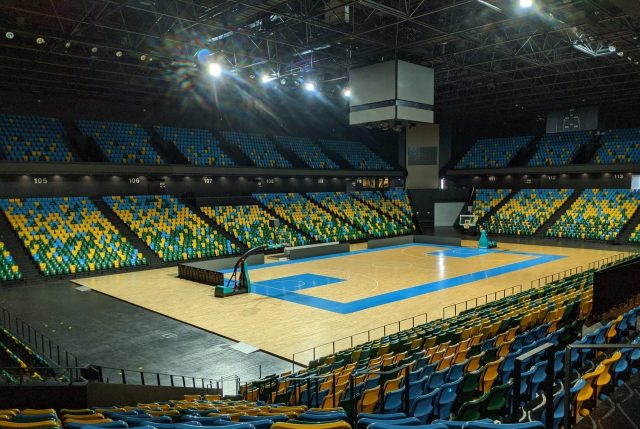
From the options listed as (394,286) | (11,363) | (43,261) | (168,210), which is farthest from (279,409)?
(168,210)

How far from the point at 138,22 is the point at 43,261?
525 inches

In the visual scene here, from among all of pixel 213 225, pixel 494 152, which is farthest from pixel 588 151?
pixel 213 225

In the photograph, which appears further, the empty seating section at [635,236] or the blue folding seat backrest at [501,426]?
the empty seating section at [635,236]

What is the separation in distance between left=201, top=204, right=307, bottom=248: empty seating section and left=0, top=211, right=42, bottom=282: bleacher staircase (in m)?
12.0

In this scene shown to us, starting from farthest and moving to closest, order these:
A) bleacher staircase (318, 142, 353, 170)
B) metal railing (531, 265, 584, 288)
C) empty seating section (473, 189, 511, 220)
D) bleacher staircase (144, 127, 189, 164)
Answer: empty seating section (473, 189, 511, 220) → bleacher staircase (318, 142, 353, 170) → bleacher staircase (144, 127, 189, 164) → metal railing (531, 265, 584, 288)

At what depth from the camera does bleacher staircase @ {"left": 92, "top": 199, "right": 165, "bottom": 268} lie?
28.1 m

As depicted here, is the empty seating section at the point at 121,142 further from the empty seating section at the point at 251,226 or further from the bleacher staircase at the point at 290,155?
the bleacher staircase at the point at 290,155

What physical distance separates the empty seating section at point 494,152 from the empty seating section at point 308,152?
14.2 metres

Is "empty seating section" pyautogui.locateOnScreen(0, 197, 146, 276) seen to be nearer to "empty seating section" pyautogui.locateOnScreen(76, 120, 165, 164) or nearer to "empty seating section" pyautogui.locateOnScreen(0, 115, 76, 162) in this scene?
"empty seating section" pyautogui.locateOnScreen(0, 115, 76, 162)

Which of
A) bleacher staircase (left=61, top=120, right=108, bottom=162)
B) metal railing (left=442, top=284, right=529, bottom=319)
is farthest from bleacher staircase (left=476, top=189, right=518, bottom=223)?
bleacher staircase (left=61, top=120, right=108, bottom=162)

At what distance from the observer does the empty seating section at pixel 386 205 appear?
43.2 m

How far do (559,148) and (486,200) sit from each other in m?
8.10

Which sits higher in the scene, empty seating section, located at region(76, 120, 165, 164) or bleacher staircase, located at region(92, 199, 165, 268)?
empty seating section, located at region(76, 120, 165, 164)

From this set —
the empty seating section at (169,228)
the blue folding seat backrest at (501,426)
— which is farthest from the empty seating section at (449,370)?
the empty seating section at (169,228)
